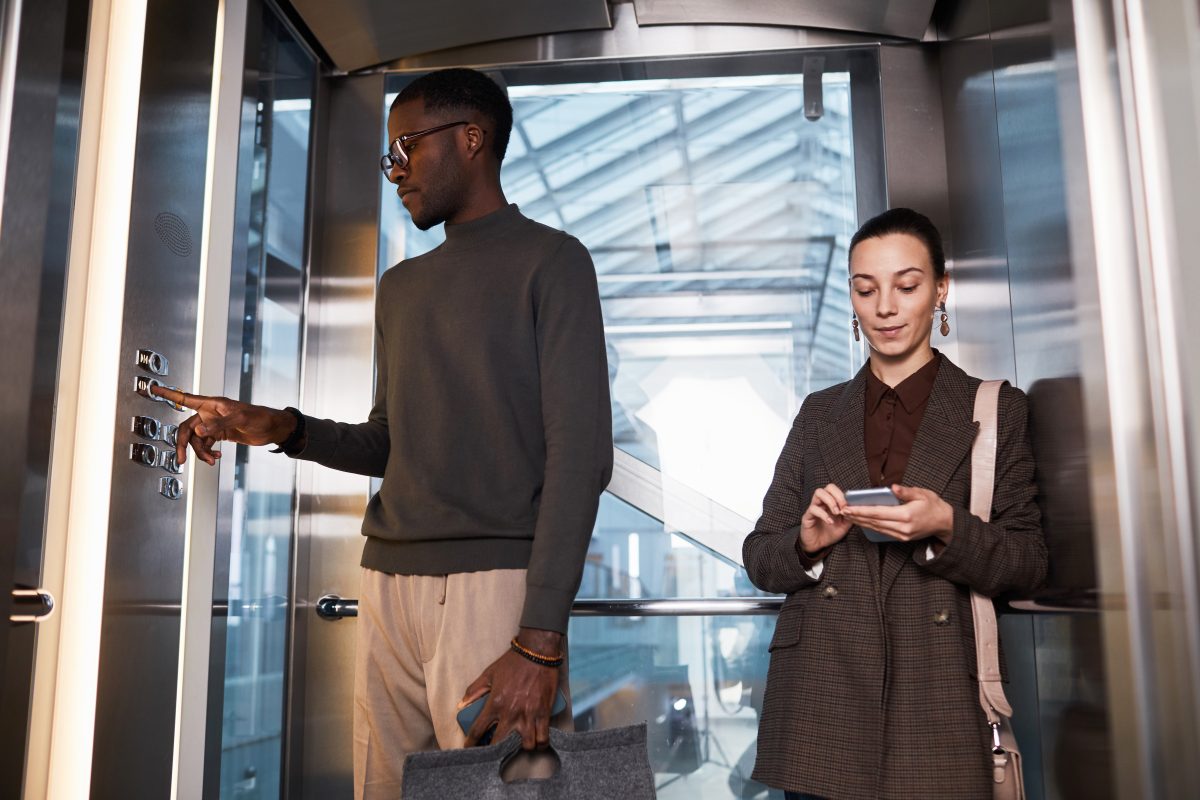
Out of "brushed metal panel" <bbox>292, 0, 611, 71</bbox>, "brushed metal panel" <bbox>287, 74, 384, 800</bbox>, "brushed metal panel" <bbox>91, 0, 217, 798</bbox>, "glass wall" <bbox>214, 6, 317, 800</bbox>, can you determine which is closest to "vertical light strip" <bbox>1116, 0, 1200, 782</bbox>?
"brushed metal panel" <bbox>292, 0, 611, 71</bbox>

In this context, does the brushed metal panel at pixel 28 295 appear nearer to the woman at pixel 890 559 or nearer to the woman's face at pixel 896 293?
the woman at pixel 890 559

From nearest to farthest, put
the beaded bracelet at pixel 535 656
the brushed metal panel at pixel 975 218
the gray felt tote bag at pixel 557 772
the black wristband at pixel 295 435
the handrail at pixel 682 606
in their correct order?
the gray felt tote bag at pixel 557 772 < the beaded bracelet at pixel 535 656 < the black wristband at pixel 295 435 < the brushed metal panel at pixel 975 218 < the handrail at pixel 682 606

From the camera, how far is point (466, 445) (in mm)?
1902

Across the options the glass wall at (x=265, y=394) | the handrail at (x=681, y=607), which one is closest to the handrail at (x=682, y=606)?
the handrail at (x=681, y=607)

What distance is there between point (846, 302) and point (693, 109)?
65 centimetres

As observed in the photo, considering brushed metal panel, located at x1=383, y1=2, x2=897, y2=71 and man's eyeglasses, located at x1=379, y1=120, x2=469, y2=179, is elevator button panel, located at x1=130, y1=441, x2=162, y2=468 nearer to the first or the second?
man's eyeglasses, located at x1=379, y1=120, x2=469, y2=179

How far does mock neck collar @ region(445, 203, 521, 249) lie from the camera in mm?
2057

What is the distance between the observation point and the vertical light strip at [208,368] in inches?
83.8

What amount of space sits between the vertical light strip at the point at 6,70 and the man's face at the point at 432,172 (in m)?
0.64

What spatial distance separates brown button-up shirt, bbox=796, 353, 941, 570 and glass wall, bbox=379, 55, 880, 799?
0.70m

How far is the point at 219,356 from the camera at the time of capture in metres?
2.27

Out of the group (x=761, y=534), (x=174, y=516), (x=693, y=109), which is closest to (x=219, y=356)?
(x=174, y=516)

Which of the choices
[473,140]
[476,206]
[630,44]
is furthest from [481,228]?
[630,44]

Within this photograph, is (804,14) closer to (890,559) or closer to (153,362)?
(890,559)
